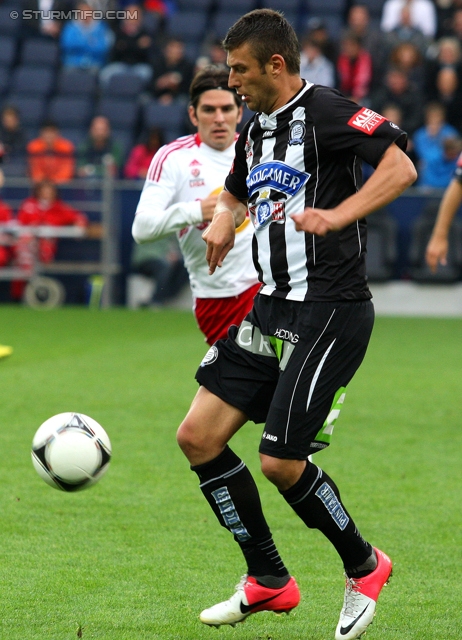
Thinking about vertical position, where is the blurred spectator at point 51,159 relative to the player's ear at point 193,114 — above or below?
below

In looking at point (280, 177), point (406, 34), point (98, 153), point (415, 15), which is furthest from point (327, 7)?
point (280, 177)

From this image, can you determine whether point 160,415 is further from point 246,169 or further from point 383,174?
point 383,174

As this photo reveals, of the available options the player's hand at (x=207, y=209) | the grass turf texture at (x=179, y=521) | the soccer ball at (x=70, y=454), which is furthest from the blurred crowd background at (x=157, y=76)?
the soccer ball at (x=70, y=454)

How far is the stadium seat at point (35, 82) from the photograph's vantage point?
20172 mm

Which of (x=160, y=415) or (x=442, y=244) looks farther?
(x=160, y=415)

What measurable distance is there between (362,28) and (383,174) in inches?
588

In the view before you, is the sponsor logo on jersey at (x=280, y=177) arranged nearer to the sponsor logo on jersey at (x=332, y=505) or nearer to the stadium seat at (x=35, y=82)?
the sponsor logo on jersey at (x=332, y=505)

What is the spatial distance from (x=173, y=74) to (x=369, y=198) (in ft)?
50.5

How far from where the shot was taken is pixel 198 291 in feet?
21.0

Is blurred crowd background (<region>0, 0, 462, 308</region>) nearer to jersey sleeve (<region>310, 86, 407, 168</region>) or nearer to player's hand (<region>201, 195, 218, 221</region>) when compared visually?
player's hand (<region>201, 195, 218, 221</region>)

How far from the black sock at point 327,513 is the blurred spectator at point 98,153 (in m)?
14.0

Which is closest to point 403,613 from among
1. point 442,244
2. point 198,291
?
point 198,291

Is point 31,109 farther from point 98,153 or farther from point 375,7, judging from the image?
point 375,7

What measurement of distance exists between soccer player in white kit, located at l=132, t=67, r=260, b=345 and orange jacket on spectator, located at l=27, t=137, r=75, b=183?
11643 millimetres
